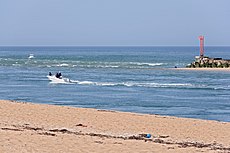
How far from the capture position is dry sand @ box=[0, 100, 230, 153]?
1556 centimetres

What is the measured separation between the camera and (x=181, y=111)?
28391 millimetres

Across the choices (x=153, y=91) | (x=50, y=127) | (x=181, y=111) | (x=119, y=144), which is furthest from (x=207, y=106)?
(x=119, y=144)

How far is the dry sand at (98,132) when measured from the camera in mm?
15561

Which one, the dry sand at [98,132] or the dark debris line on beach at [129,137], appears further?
the dark debris line on beach at [129,137]

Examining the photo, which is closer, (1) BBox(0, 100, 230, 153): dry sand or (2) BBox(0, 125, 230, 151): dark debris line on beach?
(1) BBox(0, 100, 230, 153): dry sand

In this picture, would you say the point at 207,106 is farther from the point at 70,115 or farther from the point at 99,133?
the point at 99,133

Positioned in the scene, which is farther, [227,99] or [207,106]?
[227,99]

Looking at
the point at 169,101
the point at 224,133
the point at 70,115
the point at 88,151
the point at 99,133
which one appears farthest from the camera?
the point at 169,101

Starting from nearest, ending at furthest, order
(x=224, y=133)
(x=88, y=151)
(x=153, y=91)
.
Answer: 1. (x=88, y=151)
2. (x=224, y=133)
3. (x=153, y=91)

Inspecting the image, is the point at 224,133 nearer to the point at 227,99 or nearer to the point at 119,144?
Result: the point at 119,144

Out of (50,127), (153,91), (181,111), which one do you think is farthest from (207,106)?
(50,127)

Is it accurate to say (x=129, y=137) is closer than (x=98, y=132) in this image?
Yes

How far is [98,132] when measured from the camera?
18656mm

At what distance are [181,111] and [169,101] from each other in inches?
186
